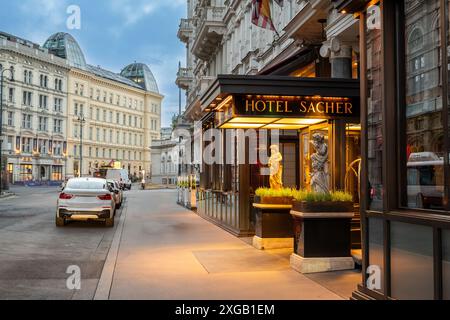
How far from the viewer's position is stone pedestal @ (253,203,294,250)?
39.1ft

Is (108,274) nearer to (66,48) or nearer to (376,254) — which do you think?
(376,254)

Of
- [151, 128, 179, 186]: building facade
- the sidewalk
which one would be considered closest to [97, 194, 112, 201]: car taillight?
the sidewalk

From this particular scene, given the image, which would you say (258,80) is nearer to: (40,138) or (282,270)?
(282,270)

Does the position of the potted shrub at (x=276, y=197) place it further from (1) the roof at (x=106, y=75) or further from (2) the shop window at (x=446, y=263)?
(1) the roof at (x=106, y=75)

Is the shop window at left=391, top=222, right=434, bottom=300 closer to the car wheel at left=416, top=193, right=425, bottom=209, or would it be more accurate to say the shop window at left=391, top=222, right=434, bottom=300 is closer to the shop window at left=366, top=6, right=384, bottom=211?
the car wheel at left=416, top=193, right=425, bottom=209

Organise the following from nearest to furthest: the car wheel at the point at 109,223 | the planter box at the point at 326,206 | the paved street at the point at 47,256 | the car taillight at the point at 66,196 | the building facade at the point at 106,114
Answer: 1. the paved street at the point at 47,256
2. the planter box at the point at 326,206
3. the car taillight at the point at 66,196
4. the car wheel at the point at 109,223
5. the building facade at the point at 106,114

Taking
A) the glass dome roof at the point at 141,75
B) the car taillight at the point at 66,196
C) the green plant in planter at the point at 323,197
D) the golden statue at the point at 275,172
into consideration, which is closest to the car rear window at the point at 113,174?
the car taillight at the point at 66,196

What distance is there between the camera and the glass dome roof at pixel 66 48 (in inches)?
3957

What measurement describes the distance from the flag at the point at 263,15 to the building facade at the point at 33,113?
68.6 meters

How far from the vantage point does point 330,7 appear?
43.5 ft
